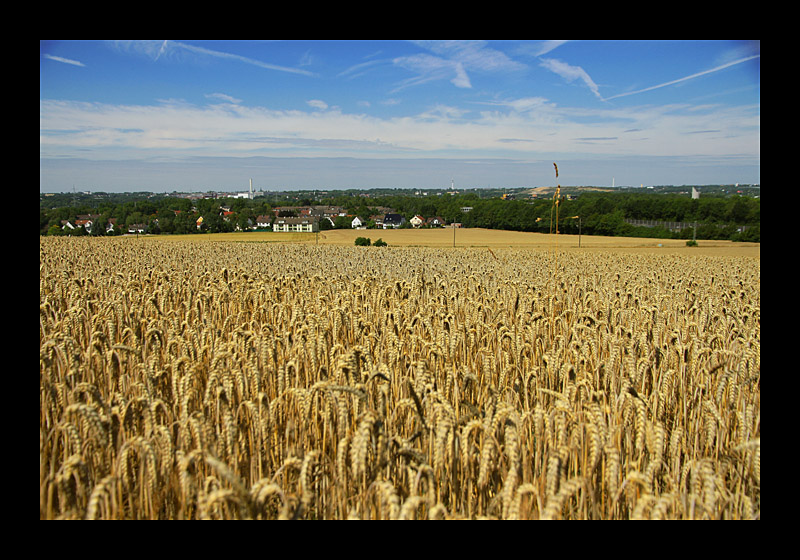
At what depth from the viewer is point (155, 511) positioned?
8.64ft

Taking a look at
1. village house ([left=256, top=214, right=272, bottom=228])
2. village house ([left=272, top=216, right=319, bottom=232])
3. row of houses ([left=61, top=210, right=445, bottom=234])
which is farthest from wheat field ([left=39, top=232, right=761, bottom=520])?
village house ([left=272, top=216, right=319, bottom=232])

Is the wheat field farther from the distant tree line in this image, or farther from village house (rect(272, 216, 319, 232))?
village house (rect(272, 216, 319, 232))

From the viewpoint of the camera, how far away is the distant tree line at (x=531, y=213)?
1679 inches

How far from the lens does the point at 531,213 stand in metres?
60.4

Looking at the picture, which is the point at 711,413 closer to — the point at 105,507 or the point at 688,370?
the point at 688,370

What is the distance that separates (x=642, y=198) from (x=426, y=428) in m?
67.8

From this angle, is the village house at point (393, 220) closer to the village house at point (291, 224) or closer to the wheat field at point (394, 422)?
the village house at point (291, 224)

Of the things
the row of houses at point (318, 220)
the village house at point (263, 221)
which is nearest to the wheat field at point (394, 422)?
the row of houses at point (318, 220)

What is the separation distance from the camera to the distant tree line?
42656 millimetres

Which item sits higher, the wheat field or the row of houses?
the row of houses

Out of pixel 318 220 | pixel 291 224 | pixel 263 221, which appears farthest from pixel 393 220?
pixel 263 221

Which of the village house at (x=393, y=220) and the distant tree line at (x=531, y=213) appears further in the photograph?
the village house at (x=393, y=220)

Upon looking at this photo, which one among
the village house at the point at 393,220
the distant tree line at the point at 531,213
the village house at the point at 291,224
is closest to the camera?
the distant tree line at the point at 531,213

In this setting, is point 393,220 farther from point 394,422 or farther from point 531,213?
point 394,422
